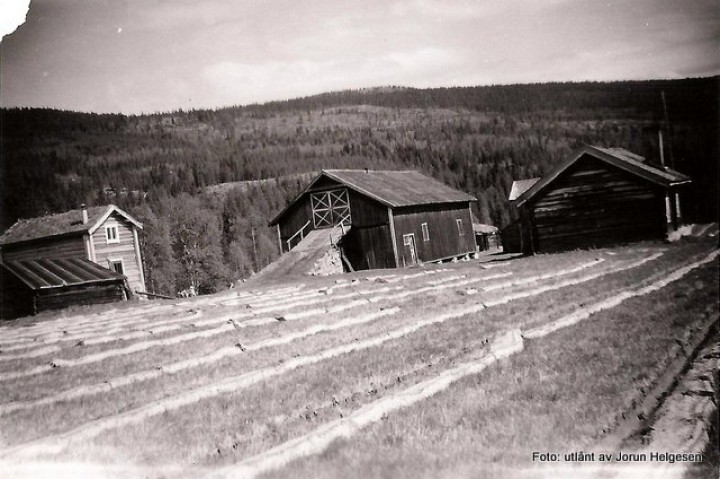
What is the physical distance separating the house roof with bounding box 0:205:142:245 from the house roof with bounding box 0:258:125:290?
1844 mm

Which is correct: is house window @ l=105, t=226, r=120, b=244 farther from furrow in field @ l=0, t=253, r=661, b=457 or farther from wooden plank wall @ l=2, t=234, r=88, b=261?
furrow in field @ l=0, t=253, r=661, b=457

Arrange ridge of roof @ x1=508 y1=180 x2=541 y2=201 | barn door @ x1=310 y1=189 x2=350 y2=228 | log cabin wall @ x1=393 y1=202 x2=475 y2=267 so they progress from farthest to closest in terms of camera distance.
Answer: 1. ridge of roof @ x1=508 y1=180 x2=541 y2=201
2. barn door @ x1=310 y1=189 x2=350 y2=228
3. log cabin wall @ x1=393 y1=202 x2=475 y2=267

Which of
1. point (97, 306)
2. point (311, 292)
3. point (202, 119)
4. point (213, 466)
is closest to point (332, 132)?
point (311, 292)

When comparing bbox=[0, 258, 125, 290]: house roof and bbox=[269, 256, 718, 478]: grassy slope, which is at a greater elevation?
bbox=[0, 258, 125, 290]: house roof

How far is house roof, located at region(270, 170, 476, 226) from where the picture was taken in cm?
3072

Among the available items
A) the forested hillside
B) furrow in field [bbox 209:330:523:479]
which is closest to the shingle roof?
the forested hillside

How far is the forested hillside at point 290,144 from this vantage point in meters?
12.8

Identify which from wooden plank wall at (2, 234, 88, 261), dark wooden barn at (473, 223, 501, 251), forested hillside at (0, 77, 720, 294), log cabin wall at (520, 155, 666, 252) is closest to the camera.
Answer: forested hillside at (0, 77, 720, 294)

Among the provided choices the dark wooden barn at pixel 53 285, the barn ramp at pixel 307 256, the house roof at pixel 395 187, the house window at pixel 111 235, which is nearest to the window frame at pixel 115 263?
the dark wooden barn at pixel 53 285

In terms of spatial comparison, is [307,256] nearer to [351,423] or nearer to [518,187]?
[518,187]

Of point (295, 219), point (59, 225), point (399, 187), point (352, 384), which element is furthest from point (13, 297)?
point (399, 187)

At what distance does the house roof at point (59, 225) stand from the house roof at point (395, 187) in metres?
13.3

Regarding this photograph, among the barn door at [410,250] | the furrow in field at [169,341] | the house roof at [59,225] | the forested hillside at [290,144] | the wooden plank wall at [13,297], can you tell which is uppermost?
the forested hillside at [290,144]

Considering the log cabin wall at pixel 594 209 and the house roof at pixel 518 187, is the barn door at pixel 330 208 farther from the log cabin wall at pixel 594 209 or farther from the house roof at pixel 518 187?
the house roof at pixel 518 187
